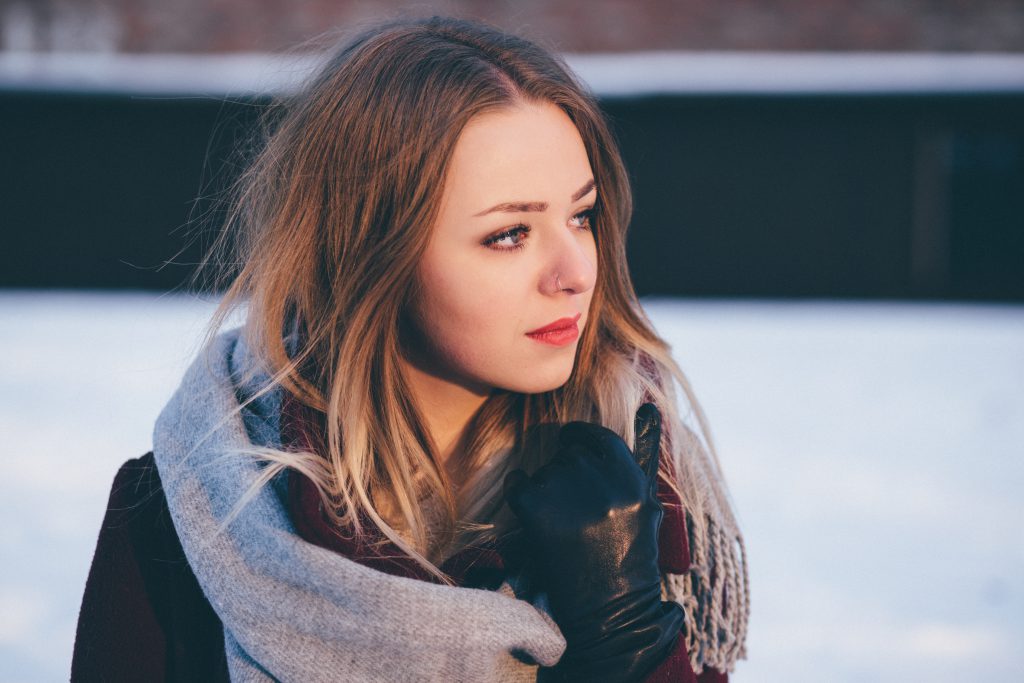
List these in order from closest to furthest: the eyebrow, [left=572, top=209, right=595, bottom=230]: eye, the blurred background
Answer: the eyebrow → [left=572, top=209, right=595, bottom=230]: eye → the blurred background

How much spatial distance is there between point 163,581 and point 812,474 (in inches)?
146

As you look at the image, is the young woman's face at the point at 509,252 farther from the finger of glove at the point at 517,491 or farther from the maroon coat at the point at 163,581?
the maroon coat at the point at 163,581

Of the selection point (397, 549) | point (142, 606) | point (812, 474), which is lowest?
point (142, 606)

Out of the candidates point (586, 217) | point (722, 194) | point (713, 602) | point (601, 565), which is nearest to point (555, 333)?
point (586, 217)

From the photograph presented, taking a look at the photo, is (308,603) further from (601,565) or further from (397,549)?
(601,565)

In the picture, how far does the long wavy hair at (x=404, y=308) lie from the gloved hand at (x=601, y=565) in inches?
6.4

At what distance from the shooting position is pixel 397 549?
4.50 ft

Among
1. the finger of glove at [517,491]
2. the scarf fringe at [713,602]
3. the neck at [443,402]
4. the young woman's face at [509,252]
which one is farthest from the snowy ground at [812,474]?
the scarf fringe at [713,602]

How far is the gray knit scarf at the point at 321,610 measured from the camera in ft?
4.08

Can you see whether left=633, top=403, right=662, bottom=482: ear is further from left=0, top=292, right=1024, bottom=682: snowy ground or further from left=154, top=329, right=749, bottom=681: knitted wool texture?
left=0, top=292, right=1024, bottom=682: snowy ground

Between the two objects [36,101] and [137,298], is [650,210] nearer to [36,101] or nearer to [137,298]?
[137,298]

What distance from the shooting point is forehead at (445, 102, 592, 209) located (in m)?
1.36

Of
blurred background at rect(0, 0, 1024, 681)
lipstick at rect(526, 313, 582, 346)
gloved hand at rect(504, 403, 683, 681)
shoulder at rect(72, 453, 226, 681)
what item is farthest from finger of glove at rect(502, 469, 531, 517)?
blurred background at rect(0, 0, 1024, 681)

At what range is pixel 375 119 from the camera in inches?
55.9
